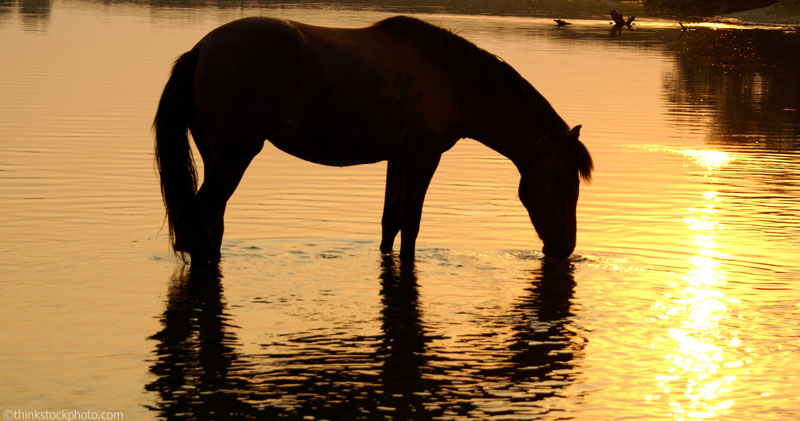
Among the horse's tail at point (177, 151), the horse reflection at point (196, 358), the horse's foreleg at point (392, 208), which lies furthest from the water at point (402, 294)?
the horse's tail at point (177, 151)

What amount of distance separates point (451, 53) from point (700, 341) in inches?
147

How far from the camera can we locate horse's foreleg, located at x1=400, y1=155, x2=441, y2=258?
1160 cm

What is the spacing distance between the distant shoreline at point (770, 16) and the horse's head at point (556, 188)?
79344mm

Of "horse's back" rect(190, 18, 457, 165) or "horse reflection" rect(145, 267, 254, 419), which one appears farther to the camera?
"horse's back" rect(190, 18, 457, 165)

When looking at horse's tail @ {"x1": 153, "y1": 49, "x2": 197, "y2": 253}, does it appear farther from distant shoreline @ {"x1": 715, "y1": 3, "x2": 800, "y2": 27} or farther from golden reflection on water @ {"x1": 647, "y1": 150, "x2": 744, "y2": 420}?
distant shoreline @ {"x1": 715, "y1": 3, "x2": 800, "y2": 27}

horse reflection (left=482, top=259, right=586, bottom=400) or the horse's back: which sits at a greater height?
the horse's back

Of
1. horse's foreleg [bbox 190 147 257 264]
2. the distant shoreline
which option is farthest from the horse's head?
the distant shoreline

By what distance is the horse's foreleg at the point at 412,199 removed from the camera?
38.1 feet

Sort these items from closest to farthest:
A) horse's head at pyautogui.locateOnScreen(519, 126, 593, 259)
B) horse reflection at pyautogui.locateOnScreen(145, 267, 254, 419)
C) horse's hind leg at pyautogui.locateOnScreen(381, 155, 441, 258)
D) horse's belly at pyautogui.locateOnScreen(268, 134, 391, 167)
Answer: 1. horse reflection at pyautogui.locateOnScreen(145, 267, 254, 419)
2. horse's belly at pyautogui.locateOnScreen(268, 134, 391, 167)
3. horse's hind leg at pyautogui.locateOnScreen(381, 155, 441, 258)
4. horse's head at pyautogui.locateOnScreen(519, 126, 593, 259)

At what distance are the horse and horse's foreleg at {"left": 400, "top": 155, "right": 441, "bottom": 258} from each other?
11 mm

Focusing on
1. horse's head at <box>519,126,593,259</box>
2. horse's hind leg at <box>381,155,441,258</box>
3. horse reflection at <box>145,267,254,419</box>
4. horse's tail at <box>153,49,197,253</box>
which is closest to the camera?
horse reflection at <box>145,267,254,419</box>

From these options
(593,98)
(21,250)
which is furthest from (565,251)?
(593,98)

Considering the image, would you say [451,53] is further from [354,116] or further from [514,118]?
[354,116]

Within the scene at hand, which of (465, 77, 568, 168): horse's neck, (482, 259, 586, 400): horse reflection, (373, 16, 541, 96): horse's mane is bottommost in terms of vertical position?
(482, 259, 586, 400): horse reflection
